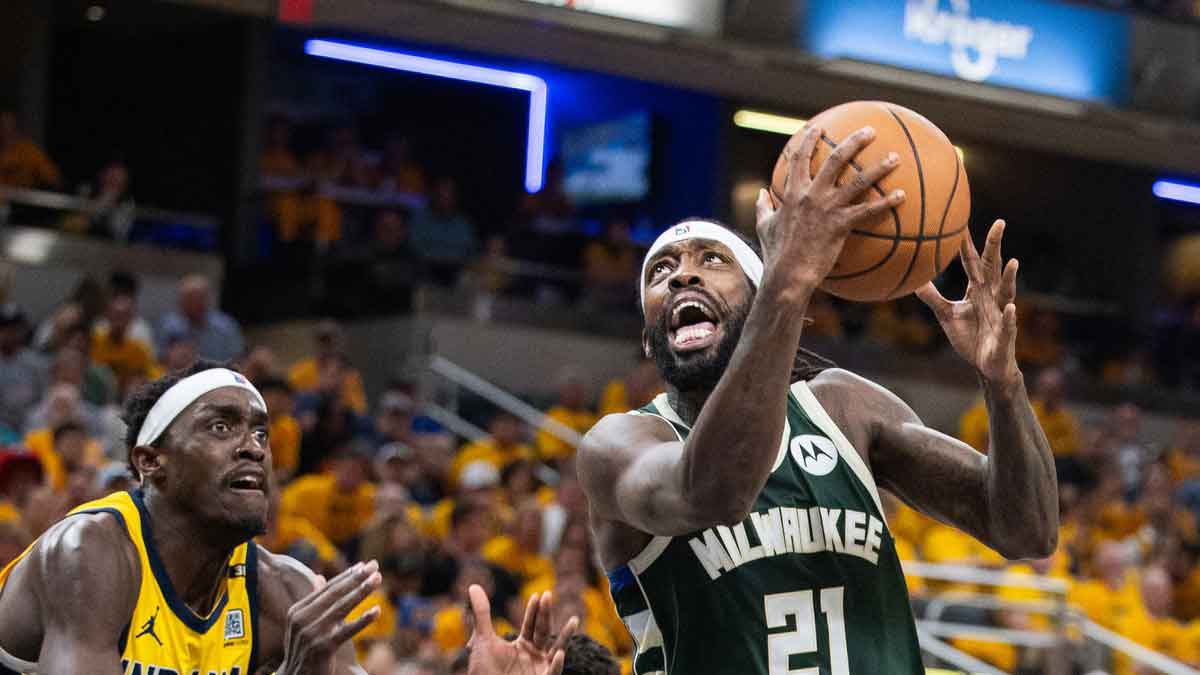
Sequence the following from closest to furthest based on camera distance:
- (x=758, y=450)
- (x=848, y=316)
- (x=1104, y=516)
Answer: (x=758, y=450)
(x=1104, y=516)
(x=848, y=316)

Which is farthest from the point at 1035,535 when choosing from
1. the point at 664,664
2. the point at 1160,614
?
the point at 1160,614

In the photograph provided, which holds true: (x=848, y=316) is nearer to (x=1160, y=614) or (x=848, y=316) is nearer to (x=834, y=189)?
(x=1160, y=614)

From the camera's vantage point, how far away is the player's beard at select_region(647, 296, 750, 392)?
10.5 feet

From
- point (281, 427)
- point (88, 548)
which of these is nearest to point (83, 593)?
point (88, 548)

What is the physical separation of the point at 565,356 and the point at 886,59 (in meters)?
3.74

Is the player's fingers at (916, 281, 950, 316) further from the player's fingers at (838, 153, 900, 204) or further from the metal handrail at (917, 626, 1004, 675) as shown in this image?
the metal handrail at (917, 626, 1004, 675)

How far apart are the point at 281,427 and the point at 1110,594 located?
4.97m

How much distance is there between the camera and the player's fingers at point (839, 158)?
9.14 ft

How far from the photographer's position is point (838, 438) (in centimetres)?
340

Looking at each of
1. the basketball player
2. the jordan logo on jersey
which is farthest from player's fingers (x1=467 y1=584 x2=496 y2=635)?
the jordan logo on jersey

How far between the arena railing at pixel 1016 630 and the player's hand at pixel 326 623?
17.2 feet

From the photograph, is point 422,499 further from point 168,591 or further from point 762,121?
point 762,121

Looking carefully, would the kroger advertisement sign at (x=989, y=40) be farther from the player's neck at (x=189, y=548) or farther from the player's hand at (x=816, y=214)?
the player's hand at (x=816, y=214)

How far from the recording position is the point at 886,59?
14750 mm
